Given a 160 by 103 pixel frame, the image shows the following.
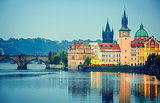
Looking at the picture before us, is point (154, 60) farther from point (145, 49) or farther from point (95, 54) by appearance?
point (95, 54)

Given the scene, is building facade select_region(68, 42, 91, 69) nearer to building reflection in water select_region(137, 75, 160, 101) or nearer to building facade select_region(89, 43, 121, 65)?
building facade select_region(89, 43, 121, 65)

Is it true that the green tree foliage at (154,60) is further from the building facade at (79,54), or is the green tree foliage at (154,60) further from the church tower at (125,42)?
the building facade at (79,54)

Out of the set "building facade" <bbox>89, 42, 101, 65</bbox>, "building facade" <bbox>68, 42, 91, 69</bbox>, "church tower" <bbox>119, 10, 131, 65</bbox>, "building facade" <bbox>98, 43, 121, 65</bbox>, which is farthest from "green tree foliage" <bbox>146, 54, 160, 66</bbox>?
"building facade" <bbox>68, 42, 91, 69</bbox>

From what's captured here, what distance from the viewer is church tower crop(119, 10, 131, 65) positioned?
182 meters

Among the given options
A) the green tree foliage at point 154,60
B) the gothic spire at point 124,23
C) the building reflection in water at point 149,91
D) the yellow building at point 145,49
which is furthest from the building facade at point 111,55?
the building reflection in water at point 149,91

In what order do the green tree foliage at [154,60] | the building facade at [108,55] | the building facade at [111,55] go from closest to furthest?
the green tree foliage at [154,60] < the building facade at [111,55] < the building facade at [108,55]

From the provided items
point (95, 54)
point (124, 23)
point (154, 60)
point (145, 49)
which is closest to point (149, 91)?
point (154, 60)

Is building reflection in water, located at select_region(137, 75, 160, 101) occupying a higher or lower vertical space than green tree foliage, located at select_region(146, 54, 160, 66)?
lower

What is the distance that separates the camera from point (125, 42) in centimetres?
18162

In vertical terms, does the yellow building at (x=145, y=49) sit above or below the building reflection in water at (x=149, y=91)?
Answer: above

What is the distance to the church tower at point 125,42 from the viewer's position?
18162 centimetres

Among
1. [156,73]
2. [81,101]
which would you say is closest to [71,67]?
[156,73]

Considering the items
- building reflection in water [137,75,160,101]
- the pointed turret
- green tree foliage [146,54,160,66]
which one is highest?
the pointed turret

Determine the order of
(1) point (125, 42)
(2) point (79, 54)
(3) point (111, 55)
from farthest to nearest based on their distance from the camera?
(2) point (79, 54), (3) point (111, 55), (1) point (125, 42)
